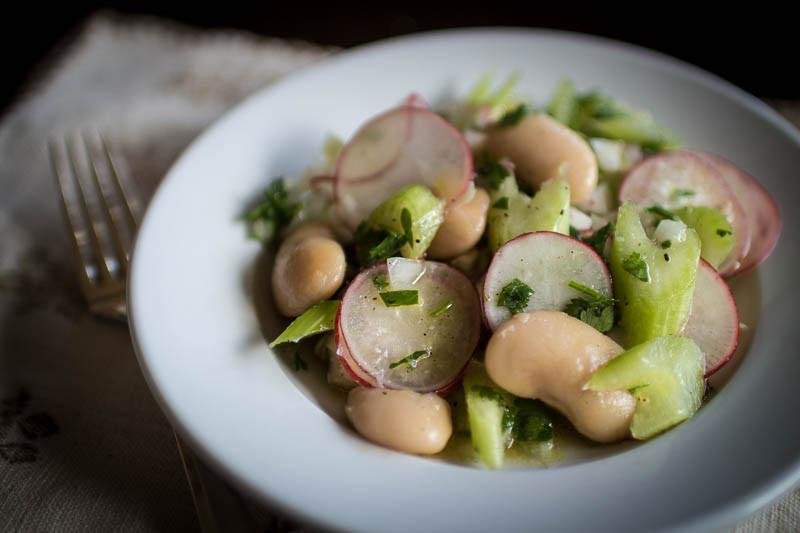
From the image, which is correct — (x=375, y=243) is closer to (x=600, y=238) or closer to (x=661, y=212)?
(x=600, y=238)

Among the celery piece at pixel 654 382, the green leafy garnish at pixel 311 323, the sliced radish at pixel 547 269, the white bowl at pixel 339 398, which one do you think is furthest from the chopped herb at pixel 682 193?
the green leafy garnish at pixel 311 323

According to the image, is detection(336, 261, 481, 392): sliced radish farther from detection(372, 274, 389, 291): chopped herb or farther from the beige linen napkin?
the beige linen napkin

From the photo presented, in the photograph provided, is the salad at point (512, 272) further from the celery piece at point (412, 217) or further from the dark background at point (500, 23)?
the dark background at point (500, 23)

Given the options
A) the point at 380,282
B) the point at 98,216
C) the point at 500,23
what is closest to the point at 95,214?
the point at 98,216

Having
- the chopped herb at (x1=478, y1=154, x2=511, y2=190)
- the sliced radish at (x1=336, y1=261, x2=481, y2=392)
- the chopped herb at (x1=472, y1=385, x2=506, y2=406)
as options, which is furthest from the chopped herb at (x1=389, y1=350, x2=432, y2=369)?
the chopped herb at (x1=478, y1=154, x2=511, y2=190)

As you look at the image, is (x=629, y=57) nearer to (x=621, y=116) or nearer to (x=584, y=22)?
(x=621, y=116)

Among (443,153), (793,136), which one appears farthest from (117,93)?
(793,136)

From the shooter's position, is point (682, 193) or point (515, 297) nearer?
point (515, 297)
